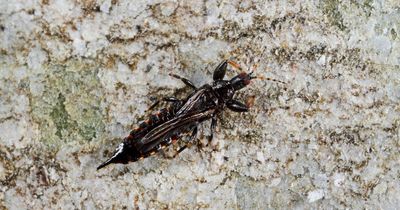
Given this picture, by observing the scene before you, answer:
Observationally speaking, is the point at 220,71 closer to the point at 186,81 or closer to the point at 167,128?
the point at 186,81

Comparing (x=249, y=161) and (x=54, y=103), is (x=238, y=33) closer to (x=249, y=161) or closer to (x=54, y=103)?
(x=249, y=161)

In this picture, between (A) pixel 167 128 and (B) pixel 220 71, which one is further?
(B) pixel 220 71

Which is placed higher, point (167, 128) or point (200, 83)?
point (200, 83)

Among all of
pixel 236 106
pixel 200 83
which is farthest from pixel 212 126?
pixel 200 83

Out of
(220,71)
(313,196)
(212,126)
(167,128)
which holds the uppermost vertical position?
(220,71)

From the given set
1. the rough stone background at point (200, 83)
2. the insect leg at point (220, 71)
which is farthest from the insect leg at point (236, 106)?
the insect leg at point (220, 71)

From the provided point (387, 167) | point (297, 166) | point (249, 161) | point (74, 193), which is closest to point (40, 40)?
point (74, 193)
